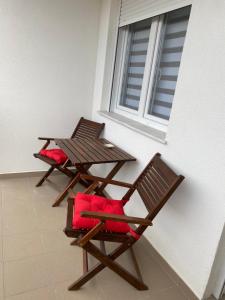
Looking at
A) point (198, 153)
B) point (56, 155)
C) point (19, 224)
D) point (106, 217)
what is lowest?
point (19, 224)

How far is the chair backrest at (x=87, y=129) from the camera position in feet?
9.87

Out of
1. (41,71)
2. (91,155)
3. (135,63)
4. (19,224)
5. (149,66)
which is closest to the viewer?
(19,224)

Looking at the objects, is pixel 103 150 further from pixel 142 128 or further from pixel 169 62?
pixel 169 62

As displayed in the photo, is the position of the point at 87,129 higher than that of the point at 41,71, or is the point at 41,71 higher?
the point at 41,71

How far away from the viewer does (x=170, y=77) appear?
223 centimetres

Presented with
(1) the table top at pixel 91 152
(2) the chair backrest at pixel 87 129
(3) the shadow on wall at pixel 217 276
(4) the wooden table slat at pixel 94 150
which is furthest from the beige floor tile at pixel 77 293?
(2) the chair backrest at pixel 87 129

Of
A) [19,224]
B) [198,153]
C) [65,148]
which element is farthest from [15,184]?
[198,153]

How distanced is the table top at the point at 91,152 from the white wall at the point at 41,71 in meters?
0.63

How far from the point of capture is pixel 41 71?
2.91m

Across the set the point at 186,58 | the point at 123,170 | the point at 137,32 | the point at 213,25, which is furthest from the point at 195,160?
the point at 137,32

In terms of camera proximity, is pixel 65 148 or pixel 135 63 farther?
pixel 135 63

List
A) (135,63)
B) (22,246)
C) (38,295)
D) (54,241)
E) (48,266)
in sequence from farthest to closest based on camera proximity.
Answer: (135,63)
(54,241)
(22,246)
(48,266)
(38,295)

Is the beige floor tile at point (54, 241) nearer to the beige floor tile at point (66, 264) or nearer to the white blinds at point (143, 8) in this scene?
the beige floor tile at point (66, 264)

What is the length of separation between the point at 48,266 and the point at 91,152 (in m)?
1.11
